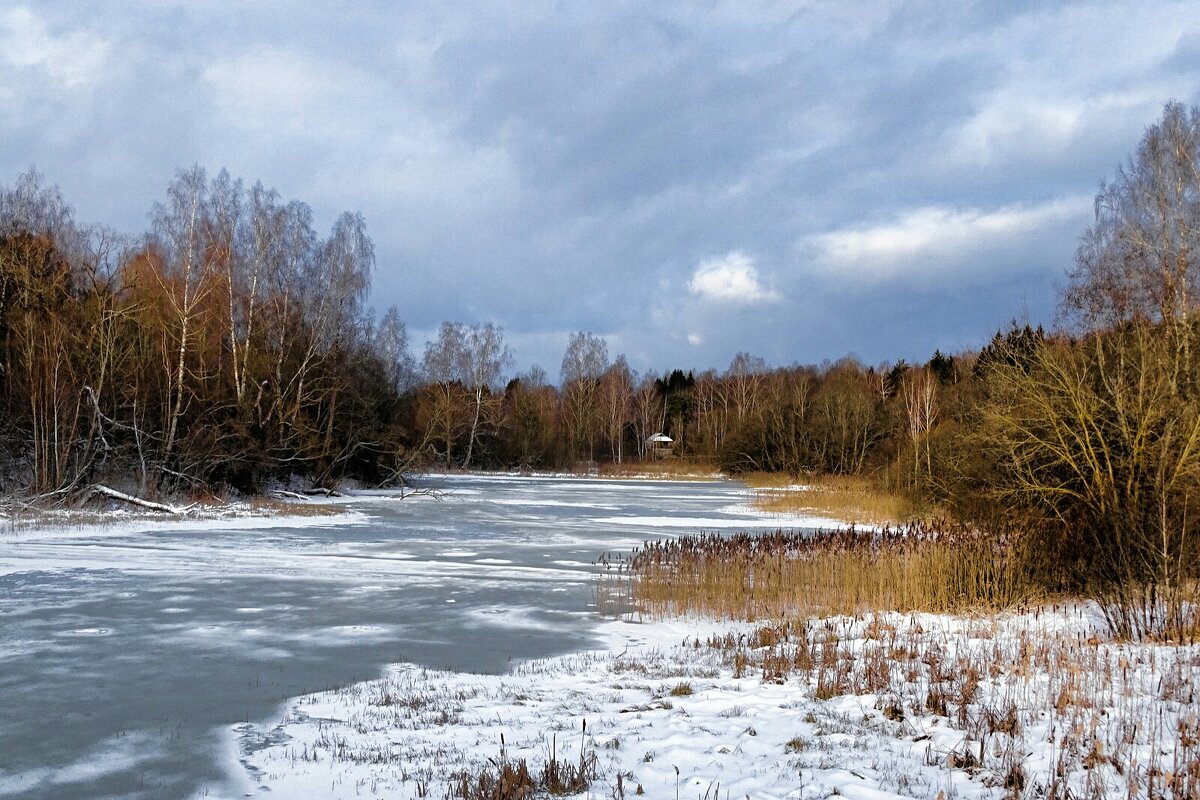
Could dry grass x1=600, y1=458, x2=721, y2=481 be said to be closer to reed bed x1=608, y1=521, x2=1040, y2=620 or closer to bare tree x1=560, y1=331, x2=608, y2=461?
bare tree x1=560, y1=331, x2=608, y2=461

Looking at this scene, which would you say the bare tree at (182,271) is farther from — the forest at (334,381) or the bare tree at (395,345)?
the bare tree at (395,345)

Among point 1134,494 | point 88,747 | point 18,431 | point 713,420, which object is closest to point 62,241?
point 18,431

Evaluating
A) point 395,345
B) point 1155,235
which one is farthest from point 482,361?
point 1155,235

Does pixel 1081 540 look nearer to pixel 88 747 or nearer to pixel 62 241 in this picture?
pixel 88 747

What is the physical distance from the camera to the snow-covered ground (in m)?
4.33

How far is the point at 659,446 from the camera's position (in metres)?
82.5

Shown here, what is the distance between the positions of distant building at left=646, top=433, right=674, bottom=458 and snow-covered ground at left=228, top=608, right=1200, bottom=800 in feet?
231

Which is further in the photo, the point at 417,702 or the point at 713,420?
the point at 713,420

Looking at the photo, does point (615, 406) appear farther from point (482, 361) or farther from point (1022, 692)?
point (1022, 692)

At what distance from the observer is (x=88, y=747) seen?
5324 mm

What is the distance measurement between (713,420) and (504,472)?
20278mm

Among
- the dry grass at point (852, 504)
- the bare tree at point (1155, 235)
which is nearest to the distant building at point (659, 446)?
the dry grass at point (852, 504)

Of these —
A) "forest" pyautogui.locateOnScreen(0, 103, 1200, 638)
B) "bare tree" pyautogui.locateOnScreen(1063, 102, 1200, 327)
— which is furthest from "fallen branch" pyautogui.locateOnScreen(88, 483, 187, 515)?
"bare tree" pyautogui.locateOnScreen(1063, 102, 1200, 327)

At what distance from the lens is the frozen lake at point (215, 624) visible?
537 cm
